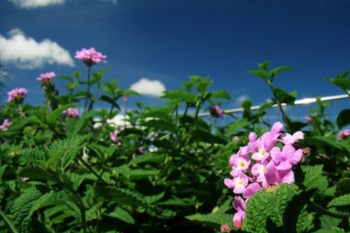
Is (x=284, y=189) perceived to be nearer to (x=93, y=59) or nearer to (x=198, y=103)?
(x=198, y=103)

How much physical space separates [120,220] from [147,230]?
22 cm

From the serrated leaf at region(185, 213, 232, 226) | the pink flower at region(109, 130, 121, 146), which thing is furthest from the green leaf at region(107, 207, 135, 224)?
the pink flower at region(109, 130, 121, 146)

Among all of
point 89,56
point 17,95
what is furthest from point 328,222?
point 17,95

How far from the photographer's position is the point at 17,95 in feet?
10.7

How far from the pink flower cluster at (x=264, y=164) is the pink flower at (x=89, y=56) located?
2102 mm

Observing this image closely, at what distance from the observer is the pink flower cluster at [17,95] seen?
10.7 ft

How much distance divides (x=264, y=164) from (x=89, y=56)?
2228 millimetres

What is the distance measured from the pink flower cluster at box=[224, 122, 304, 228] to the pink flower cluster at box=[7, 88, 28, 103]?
2.64m

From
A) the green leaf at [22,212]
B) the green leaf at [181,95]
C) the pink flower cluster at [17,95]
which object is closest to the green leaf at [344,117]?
the green leaf at [181,95]

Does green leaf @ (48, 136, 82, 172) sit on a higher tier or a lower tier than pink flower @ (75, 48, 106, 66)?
lower

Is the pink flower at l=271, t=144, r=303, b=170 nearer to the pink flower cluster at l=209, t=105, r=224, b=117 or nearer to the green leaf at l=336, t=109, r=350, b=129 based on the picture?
the green leaf at l=336, t=109, r=350, b=129

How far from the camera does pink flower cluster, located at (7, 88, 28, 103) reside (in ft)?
10.7

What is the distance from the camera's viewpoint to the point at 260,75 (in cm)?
221

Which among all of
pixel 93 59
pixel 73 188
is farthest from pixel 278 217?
pixel 93 59
